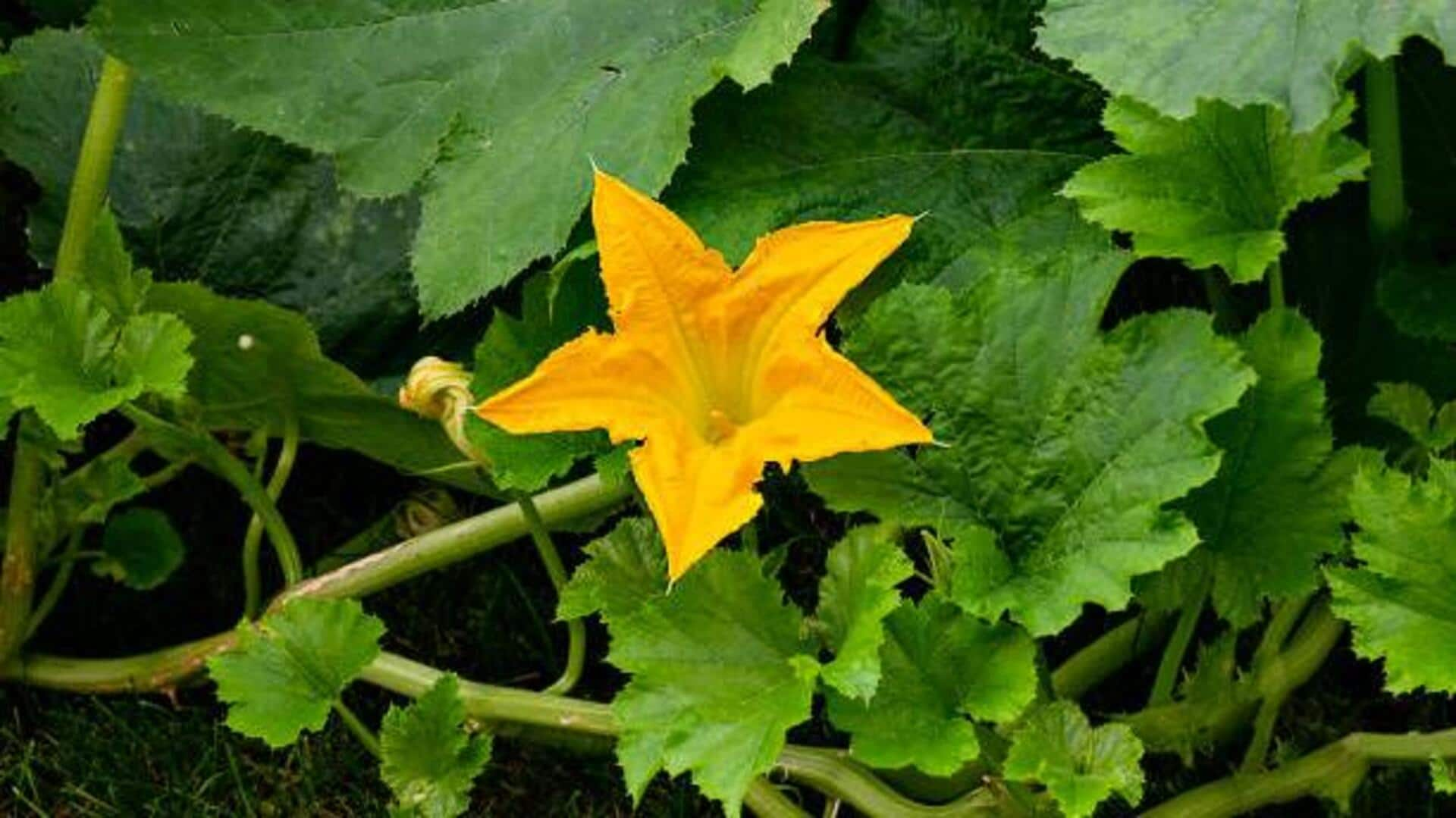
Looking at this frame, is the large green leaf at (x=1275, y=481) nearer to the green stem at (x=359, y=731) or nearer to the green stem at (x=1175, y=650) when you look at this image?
the green stem at (x=1175, y=650)

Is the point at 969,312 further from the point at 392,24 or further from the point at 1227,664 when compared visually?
the point at 392,24

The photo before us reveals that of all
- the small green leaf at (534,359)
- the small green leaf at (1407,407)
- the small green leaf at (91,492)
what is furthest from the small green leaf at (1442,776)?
the small green leaf at (91,492)

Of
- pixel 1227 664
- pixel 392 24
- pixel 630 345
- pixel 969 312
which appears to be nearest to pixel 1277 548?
pixel 1227 664

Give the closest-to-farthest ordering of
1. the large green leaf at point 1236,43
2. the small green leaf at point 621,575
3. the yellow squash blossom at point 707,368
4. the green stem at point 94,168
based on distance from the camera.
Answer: the large green leaf at point 1236,43
the yellow squash blossom at point 707,368
the small green leaf at point 621,575
the green stem at point 94,168

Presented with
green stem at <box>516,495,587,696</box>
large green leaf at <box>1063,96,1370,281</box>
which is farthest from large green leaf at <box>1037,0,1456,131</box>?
green stem at <box>516,495,587,696</box>

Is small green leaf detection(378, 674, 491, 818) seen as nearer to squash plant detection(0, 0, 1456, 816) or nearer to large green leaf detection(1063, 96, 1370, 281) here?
squash plant detection(0, 0, 1456, 816)

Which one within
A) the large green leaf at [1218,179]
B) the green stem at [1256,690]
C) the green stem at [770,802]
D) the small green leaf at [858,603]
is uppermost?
the large green leaf at [1218,179]

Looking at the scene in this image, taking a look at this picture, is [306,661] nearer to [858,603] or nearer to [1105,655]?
[858,603]
